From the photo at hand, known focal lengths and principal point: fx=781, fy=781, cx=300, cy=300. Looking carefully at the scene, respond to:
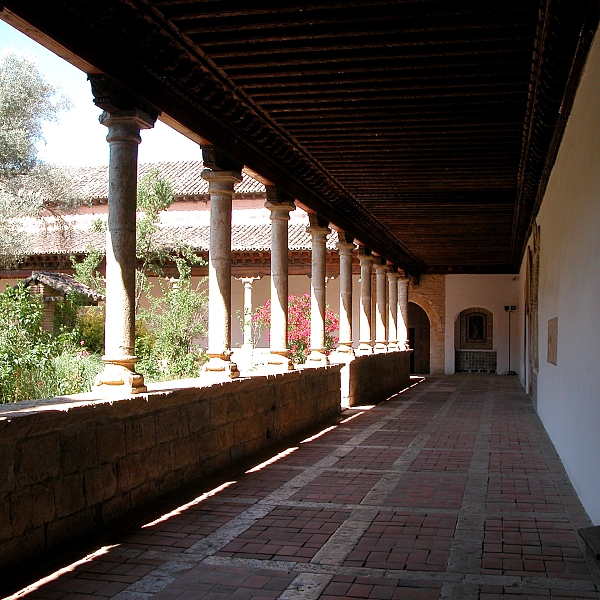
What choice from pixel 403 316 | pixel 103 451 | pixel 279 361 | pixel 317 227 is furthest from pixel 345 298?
pixel 103 451

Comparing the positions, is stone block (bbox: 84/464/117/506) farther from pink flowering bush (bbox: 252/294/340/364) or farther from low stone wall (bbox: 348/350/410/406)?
pink flowering bush (bbox: 252/294/340/364)

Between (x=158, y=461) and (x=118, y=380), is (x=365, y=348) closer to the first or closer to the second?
(x=158, y=461)

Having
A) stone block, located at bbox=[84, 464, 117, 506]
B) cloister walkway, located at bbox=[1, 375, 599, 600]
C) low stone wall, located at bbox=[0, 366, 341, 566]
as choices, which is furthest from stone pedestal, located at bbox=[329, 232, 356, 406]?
stone block, located at bbox=[84, 464, 117, 506]

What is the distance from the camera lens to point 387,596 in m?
3.85

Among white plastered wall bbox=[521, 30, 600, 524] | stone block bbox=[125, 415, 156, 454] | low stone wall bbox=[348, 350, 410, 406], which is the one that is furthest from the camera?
low stone wall bbox=[348, 350, 410, 406]

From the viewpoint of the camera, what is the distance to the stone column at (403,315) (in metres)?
21.4

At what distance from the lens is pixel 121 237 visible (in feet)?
19.1

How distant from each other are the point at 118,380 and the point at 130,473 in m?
0.67

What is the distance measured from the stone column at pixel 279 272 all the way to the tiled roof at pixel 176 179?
15.1 meters

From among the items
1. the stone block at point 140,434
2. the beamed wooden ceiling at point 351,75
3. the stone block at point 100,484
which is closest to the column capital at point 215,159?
the beamed wooden ceiling at point 351,75

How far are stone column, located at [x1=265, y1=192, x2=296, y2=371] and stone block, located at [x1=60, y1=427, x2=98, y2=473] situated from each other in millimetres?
4722

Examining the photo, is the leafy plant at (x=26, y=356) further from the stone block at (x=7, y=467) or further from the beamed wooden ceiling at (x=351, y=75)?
the stone block at (x=7, y=467)

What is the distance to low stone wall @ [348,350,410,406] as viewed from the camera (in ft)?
45.5

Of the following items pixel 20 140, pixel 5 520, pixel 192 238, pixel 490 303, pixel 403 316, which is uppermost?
pixel 20 140
